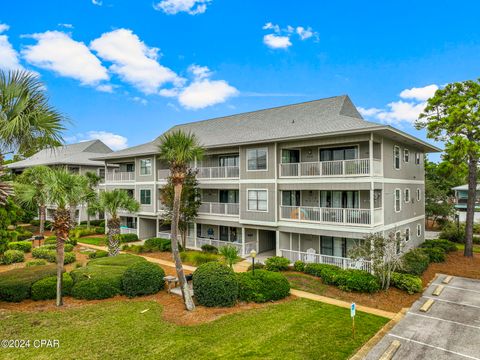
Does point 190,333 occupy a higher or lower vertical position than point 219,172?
lower

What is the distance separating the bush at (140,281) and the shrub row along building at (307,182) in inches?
328

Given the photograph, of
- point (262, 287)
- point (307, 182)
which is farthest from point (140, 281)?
point (307, 182)

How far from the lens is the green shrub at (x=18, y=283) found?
13.1 m

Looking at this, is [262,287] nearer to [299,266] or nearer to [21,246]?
[299,266]

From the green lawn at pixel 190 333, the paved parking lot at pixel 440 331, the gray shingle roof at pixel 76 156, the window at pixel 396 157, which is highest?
the gray shingle roof at pixel 76 156

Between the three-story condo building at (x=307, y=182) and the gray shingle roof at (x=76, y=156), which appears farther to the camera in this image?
the gray shingle roof at (x=76, y=156)

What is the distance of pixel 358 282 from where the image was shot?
14.2 meters

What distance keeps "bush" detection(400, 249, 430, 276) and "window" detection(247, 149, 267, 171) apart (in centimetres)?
993

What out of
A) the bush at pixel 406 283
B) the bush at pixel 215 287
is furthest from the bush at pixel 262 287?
the bush at pixel 406 283

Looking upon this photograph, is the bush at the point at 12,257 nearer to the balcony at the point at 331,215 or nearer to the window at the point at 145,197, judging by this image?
the window at the point at 145,197

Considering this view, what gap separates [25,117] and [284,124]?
16021 millimetres

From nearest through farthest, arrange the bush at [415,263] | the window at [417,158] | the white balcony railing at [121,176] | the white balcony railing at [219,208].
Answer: the bush at [415,263] < the white balcony railing at [219,208] < the window at [417,158] < the white balcony railing at [121,176]

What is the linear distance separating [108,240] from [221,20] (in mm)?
17516

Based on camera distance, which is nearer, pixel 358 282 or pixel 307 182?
pixel 358 282
